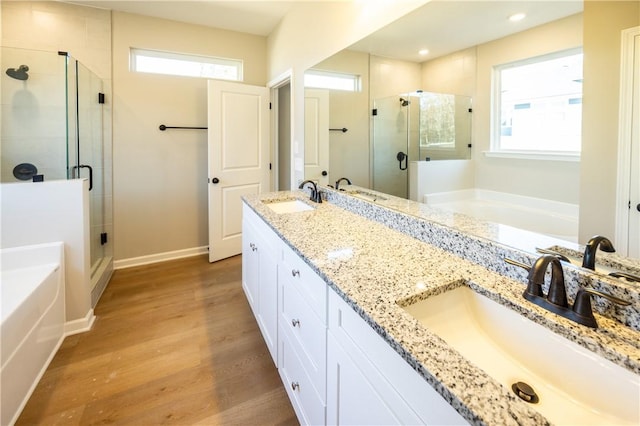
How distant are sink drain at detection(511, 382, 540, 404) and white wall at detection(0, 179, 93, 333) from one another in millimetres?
2645

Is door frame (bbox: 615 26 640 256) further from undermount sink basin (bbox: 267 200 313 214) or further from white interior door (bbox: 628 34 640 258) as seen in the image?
undermount sink basin (bbox: 267 200 313 214)

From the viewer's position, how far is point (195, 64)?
3721 millimetres

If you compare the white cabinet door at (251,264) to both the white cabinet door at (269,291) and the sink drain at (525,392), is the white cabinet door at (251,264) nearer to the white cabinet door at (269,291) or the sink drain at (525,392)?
the white cabinet door at (269,291)

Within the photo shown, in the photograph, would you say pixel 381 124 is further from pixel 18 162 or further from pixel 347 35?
pixel 18 162

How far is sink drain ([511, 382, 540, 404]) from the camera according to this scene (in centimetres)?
77

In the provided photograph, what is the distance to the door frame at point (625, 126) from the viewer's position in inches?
32.3

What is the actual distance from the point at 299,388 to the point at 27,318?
4.93 ft

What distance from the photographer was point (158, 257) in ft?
12.3

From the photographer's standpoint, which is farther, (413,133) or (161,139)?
(161,139)

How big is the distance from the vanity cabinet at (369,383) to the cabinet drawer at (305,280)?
0.24 ft

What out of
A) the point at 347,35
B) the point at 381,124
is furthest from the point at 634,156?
the point at 347,35

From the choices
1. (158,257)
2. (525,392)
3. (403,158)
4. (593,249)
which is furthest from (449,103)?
(158,257)

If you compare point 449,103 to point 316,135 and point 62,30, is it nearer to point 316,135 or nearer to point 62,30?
point 316,135

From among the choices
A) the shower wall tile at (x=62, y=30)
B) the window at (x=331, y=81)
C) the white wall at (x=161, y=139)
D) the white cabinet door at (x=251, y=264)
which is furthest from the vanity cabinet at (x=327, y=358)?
the shower wall tile at (x=62, y=30)
